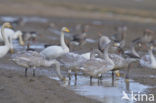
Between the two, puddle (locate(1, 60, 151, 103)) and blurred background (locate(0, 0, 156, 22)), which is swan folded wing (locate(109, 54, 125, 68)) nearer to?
puddle (locate(1, 60, 151, 103))

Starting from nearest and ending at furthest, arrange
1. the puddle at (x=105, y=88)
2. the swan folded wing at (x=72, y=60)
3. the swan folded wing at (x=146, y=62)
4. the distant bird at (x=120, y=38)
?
the puddle at (x=105, y=88), the swan folded wing at (x=72, y=60), the swan folded wing at (x=146, y=62), the distant bird at (x=120, y=38)

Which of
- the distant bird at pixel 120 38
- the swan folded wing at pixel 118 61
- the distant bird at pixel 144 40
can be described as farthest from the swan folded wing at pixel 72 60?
the distant bird at pixel 144 40

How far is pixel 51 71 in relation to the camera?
13234 millimetres

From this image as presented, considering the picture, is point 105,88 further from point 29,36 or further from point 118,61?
point 29,36

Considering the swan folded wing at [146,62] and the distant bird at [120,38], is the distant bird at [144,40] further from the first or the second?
the swan folded wing at [146,62]

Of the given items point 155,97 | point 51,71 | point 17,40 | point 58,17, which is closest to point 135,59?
point 51,71

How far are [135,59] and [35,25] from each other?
54.9ft

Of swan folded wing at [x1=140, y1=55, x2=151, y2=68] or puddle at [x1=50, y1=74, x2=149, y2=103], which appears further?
swan folded wing at [x1=140, y1=55, x2=151, y2=68]

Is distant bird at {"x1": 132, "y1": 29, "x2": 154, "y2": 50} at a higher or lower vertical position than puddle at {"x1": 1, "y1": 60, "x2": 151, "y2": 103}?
higher

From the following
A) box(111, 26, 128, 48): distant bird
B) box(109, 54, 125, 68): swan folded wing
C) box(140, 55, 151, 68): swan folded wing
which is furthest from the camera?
box(111, 26, 128, 48): distant bird

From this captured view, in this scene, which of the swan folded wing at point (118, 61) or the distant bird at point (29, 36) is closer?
the swan folded wing at point (118, 61)

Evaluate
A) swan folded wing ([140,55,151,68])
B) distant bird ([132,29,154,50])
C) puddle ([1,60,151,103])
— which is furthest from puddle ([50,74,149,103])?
distant bird ([132,29,154,50])

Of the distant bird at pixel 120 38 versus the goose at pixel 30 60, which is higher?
the distant bird at pixel 120 38

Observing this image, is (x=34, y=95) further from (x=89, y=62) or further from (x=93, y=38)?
(x=93, y=38)
